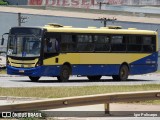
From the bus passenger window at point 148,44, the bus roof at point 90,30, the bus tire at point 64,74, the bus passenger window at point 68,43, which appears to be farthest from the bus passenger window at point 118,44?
the bus tire at point 64,74

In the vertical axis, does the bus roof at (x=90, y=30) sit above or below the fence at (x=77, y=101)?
above

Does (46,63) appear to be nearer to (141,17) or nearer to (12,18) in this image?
(141,17)

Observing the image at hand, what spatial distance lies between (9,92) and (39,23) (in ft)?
245

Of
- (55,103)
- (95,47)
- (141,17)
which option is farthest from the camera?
(141,17)

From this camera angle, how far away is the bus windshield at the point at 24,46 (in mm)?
33003

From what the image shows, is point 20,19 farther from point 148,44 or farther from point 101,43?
point 101,43

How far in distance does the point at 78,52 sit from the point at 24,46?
3104 millimetres

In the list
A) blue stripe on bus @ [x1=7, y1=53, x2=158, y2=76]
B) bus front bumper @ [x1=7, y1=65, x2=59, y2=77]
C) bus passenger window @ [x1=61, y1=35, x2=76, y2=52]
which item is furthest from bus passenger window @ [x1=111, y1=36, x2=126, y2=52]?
bus front bumper @ [x1=7, y1=65, x2=59, y2=77]

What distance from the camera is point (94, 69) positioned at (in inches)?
1412

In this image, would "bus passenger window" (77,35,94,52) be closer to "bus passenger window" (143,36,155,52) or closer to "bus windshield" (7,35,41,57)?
"bus windshield" (7,35,41,57)

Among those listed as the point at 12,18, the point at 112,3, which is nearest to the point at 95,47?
the point at 12,18

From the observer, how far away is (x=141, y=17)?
94875mm

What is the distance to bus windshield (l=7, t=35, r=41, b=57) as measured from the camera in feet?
108

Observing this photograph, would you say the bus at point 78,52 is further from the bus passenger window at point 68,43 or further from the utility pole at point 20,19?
the utility pole at point 20,19
